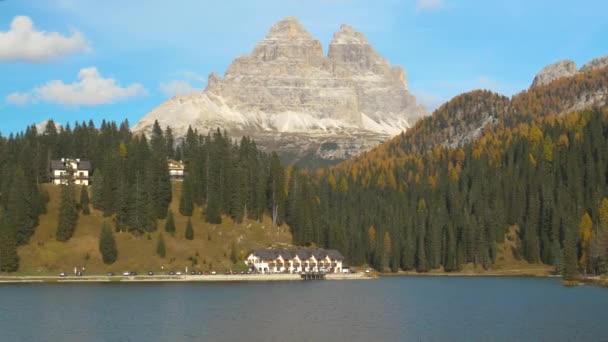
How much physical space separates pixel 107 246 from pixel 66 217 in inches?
518

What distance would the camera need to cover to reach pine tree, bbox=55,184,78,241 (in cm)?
19164

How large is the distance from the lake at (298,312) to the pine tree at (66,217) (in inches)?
948

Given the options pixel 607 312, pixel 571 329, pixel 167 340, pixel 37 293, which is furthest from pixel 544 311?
pixel 37 293

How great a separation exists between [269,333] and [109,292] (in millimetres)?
62497

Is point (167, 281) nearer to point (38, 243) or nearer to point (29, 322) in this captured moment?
point (38, 243)

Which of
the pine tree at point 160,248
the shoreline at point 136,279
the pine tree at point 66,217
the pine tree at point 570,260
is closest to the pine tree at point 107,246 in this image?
the shoreline at point 136,279

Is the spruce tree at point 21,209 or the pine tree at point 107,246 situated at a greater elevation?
the spruce tree at point 21,209

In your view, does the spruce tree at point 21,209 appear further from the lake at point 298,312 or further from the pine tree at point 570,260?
the pine tree at point 570,260

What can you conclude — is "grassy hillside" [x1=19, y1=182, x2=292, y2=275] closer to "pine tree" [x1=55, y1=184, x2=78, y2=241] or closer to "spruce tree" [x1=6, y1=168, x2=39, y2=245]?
"pine tree" [x1=55, y1=184, x2=78, y2=241]

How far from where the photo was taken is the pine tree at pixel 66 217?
192 meters

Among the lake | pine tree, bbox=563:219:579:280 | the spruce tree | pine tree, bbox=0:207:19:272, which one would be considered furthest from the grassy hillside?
pine tree, bbox=563:219:579:280

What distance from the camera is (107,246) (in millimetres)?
188375

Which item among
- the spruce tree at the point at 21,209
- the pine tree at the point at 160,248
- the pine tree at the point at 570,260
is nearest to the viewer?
the pine tree at the point at 570,260

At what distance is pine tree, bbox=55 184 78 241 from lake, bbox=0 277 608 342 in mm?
24067
